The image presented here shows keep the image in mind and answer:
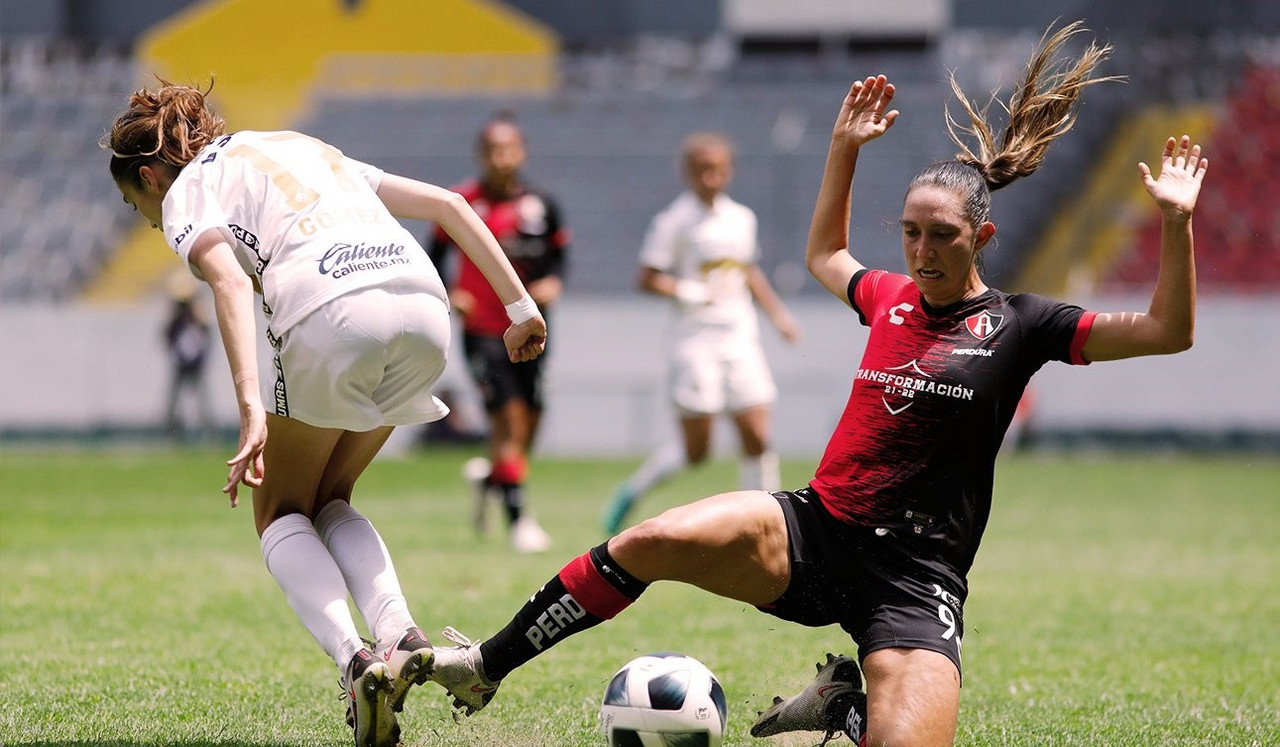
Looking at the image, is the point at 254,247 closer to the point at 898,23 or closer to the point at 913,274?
the point at 913,274

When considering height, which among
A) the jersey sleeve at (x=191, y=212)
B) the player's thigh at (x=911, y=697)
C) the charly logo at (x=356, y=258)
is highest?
the jersey sleeve at (x=191, y=212)

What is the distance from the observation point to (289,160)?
416cm

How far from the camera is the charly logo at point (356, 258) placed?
399cm

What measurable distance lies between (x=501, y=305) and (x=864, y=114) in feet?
17.1

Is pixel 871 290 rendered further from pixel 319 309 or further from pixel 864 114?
pixel 319 309

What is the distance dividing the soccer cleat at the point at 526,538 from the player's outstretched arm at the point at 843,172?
463 cm

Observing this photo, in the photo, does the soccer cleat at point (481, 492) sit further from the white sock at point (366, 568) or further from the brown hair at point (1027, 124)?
the brown hair at point (1027, 124)

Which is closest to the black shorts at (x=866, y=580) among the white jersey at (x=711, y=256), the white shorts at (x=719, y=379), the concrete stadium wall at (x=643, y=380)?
the white shorts at (x=719, y=379)

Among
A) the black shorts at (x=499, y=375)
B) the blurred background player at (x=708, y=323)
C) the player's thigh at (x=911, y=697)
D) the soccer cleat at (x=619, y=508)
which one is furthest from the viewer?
the blurred background player at (x=708, y=323)

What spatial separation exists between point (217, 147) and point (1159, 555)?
7.30m

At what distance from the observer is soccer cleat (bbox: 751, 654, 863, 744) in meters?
4.34

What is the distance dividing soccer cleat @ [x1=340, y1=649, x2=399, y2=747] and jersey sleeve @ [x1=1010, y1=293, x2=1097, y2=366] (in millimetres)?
1971

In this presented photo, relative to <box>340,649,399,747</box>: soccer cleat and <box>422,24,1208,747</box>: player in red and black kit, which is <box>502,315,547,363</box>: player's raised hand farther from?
<box>340,649,399,747</box>: soccer cleat

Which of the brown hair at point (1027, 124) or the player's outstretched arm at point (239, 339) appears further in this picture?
the brown hair at point (1027, 124)
